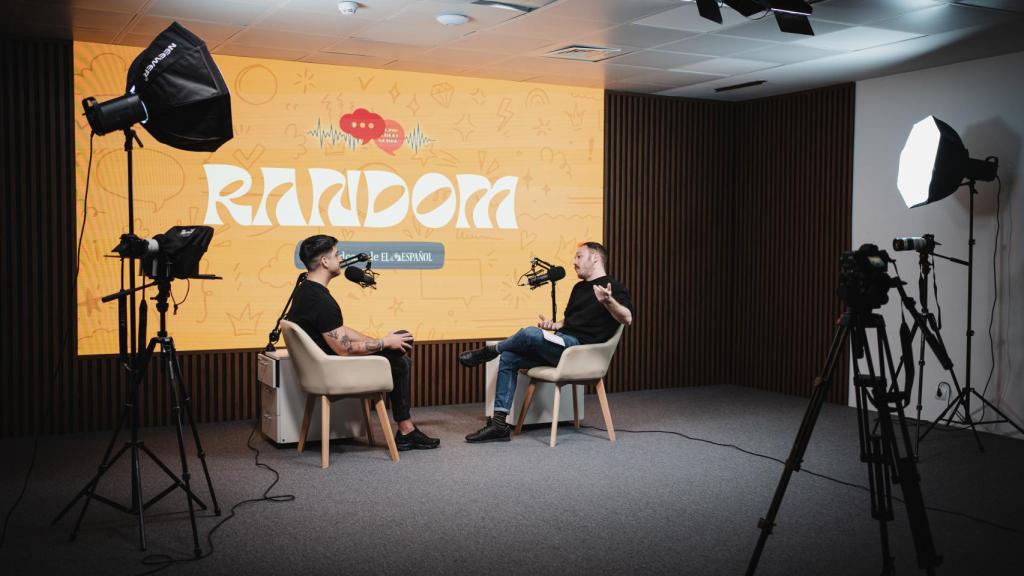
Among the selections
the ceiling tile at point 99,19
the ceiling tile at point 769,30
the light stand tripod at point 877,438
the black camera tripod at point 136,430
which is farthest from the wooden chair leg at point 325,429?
the ceiling tile at point 769,30

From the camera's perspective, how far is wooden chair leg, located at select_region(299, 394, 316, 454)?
17.9 feet

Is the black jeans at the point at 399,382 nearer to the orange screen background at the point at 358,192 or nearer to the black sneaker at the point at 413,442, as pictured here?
the black sneaker at the point at 413,442

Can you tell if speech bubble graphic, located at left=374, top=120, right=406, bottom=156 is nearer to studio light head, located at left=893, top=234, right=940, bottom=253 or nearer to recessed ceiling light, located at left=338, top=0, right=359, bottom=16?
recessed ceiling light, located at left=338, top=0, right=359, bottom=16

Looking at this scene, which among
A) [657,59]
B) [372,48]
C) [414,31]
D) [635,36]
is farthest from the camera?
[657,59]

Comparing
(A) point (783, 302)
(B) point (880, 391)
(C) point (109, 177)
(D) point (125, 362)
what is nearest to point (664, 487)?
(B) point (880, 391)

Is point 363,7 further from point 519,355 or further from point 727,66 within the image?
point 727,66

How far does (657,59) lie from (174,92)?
3.87 metres

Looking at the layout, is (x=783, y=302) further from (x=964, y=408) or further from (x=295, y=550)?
(x=295, y=550)

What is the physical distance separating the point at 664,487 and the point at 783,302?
380 cm

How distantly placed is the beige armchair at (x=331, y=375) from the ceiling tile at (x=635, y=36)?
2590 mm

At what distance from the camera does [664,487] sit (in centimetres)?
479

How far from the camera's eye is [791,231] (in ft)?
26.2

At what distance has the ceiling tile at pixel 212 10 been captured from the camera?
5.04 m

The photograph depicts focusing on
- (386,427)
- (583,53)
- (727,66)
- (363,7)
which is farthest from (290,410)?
(727,66)
